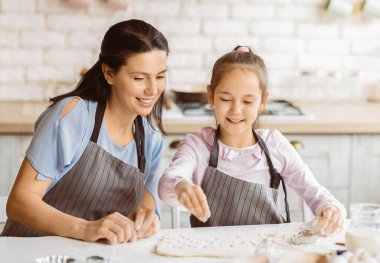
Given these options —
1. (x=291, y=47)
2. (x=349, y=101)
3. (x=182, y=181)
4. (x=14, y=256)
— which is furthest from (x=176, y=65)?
(x=14, y=256)

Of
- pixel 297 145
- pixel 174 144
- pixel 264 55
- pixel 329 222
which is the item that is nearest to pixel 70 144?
pixel 329 222

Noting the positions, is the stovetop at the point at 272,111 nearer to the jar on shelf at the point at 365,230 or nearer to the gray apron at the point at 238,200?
the gray apron at the point at 238,200

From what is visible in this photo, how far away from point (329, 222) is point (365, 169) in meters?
1.61

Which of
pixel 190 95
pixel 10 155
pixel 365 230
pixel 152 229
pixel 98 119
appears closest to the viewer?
pixel 365 230

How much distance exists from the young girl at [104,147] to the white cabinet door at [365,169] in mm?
1482

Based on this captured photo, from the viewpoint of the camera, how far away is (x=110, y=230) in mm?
2107

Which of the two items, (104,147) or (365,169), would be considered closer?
(104,147)

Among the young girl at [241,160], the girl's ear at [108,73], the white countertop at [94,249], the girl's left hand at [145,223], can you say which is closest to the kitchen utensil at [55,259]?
the white countertop at [94,249]

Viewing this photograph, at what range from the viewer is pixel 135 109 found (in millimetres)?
2432

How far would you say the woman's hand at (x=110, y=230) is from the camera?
210 cm

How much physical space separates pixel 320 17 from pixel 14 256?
8.88ft

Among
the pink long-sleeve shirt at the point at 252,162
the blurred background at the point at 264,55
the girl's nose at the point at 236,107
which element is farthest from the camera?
the blurred background at the point at 264,55

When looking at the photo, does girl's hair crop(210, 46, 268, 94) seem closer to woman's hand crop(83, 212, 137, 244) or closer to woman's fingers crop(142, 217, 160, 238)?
woman's fingers crop(142, 217, 160, 238)

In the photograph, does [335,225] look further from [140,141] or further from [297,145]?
[297,145]
